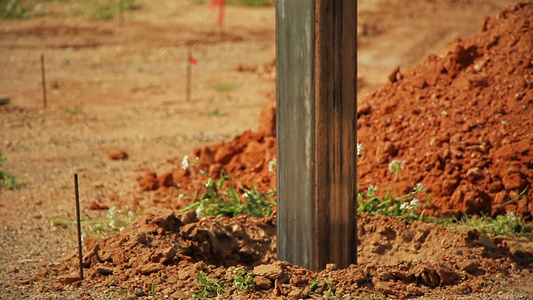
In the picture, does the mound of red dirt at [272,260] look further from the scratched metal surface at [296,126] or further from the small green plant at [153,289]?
the scratched metal surface at [296,126]

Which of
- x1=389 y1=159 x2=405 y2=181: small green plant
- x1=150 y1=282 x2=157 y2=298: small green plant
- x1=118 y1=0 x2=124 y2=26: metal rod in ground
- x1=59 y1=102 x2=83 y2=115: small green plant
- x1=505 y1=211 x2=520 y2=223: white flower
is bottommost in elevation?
x1=150 y1=282 x2=157 y2=298: small green plant

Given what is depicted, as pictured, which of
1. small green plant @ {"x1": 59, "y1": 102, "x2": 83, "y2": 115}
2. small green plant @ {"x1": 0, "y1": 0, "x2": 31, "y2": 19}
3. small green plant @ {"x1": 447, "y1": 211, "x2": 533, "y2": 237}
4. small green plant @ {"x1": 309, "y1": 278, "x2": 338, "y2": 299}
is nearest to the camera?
small green plant @ {"x1": 309, "y1": 278, "x2": 338, "y2": 299}

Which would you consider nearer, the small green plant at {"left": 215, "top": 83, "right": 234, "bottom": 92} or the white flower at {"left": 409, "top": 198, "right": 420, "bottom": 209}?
the white flower at {"left": 409, "top": 198, "right": 420, "bottom": 209}

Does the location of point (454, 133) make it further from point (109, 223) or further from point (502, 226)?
point (109, 223)

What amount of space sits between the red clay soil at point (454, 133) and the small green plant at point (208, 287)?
172 centimetres

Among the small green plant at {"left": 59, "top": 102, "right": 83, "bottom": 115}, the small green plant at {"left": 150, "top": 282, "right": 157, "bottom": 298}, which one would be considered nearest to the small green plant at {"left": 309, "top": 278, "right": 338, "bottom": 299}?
the small green plant at {"left": 150, "top": 282, "right": 157, "bottom": 298}

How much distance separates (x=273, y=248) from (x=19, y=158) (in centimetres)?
402

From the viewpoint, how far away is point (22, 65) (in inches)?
502

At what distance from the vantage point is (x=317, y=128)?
366cm

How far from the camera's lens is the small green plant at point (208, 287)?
3.76 m

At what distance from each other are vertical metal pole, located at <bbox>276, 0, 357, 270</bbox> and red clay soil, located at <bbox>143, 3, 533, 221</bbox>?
138cm

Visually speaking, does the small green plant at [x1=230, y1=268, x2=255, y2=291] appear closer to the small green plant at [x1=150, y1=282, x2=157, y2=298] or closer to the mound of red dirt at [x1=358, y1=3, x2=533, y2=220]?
the small green plant at [x1=150, y1=282, x2=157, y2=298]

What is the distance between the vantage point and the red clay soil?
5472 millimetres

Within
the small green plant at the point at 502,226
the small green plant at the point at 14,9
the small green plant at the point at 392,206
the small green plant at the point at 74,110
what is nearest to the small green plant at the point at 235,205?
the small green plant at the point at 392,206
